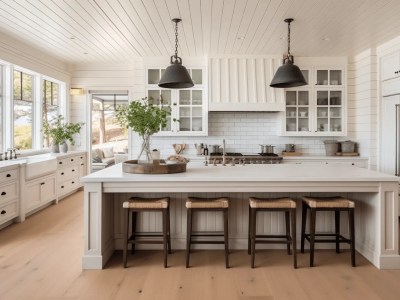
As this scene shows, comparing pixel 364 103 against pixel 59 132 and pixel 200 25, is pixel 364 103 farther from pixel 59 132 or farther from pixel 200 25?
pixel 59 132

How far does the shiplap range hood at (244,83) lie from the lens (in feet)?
20.2

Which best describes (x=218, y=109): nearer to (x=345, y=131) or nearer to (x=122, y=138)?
(x=345, y=131)

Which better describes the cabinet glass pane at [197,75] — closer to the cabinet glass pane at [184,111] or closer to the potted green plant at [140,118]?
A: the cabinet glass pane at [184,111]

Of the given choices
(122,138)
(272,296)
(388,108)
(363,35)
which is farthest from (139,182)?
(122,138)

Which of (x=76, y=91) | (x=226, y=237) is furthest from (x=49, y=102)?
(x=226, y=237)

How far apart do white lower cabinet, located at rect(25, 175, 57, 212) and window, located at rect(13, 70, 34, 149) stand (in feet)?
2.80

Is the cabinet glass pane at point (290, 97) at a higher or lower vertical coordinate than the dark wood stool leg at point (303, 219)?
higher

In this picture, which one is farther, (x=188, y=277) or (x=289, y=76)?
(x=289, y=76)

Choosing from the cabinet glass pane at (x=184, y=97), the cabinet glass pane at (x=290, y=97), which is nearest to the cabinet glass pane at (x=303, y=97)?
the cabinet glass pane at (x=290, y=97)

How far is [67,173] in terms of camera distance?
6461mm

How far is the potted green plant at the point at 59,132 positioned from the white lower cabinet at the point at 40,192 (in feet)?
2.66

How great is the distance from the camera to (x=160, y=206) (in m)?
3.11

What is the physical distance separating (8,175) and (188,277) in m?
2.96

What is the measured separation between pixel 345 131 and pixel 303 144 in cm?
82
